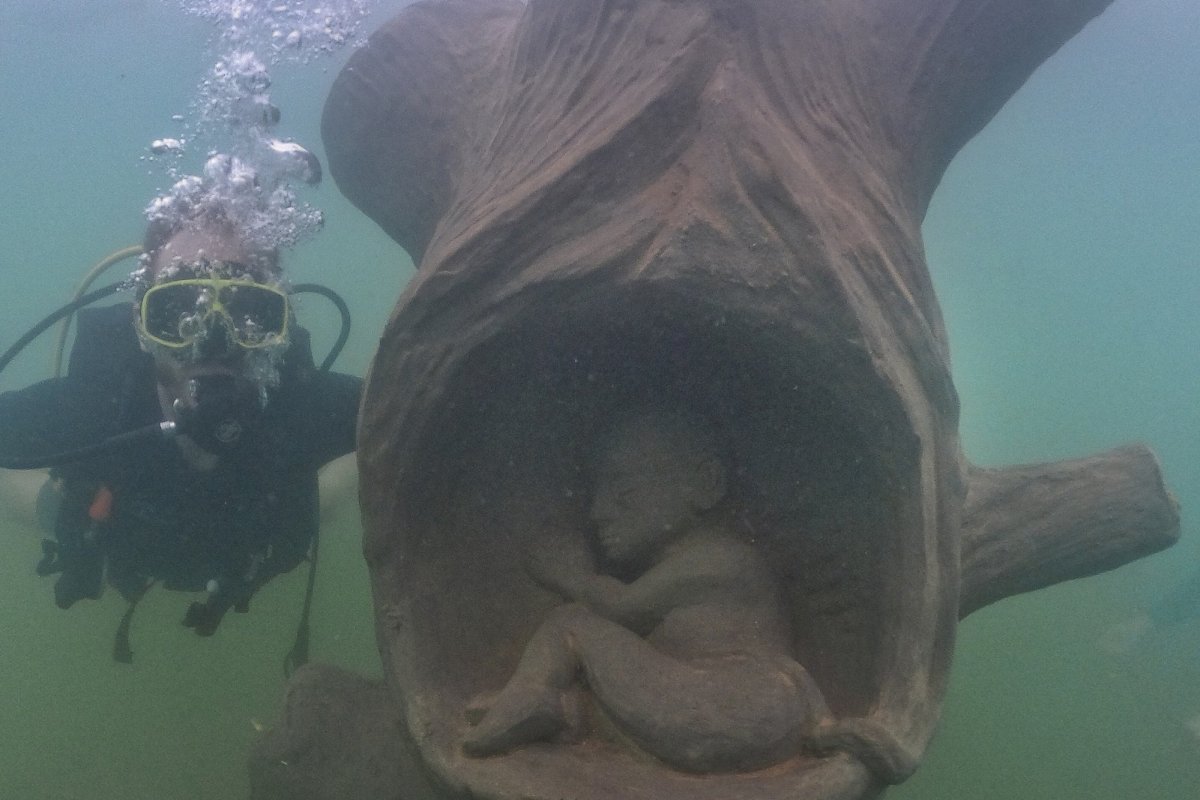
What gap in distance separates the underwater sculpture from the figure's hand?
0.01 meters

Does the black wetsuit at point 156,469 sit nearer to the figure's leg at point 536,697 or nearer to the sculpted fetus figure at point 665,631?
the sculpted fetus figure at point 665,631

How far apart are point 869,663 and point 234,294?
3460 millimetres

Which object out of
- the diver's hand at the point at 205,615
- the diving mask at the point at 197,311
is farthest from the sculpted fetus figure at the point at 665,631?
the diver's hand at the point at 205,615

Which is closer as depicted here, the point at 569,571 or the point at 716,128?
the point at 716,128

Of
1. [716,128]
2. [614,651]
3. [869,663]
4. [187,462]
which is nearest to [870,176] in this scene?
[716,128]

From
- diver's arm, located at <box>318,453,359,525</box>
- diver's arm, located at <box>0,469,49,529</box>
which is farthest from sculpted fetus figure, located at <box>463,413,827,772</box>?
diver's arm, located at <box>0,469,49,529</box>

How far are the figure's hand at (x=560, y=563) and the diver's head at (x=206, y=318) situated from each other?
2015 mm

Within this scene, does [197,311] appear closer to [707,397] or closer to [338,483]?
[707,397]

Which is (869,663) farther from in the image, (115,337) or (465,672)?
(115,337)

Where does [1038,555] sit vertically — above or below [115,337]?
above

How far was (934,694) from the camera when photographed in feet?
8.12

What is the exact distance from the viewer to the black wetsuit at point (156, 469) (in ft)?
14.1

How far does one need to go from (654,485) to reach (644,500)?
69 millimetres

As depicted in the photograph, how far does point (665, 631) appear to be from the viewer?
2.72m
